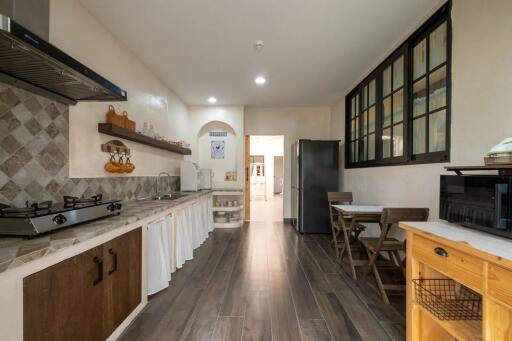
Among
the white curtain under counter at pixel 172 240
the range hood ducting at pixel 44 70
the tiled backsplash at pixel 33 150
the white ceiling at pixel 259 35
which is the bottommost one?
the white curtain under counter at pixel 172 240

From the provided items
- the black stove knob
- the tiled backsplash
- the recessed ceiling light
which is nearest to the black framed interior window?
the recessed ceiling light

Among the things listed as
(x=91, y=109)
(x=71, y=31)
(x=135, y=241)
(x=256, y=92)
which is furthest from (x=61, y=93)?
(x=256, y=92)

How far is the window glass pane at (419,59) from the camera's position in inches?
92.6

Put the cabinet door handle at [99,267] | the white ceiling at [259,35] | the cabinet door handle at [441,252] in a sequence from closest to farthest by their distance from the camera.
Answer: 1. the cabinet door handle at [441,252]
2. the cabinet door handle at [99,267]
3. the white ceiling at [259,35]

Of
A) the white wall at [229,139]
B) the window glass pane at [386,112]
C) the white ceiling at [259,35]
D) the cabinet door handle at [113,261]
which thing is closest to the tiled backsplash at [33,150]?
the cabinet door handle at [113,261]

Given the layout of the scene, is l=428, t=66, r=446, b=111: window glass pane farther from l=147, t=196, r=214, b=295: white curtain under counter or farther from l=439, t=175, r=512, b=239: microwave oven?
l=147, t=196, r=214, b=295: white curtain under counter

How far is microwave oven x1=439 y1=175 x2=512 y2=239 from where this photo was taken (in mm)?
1076

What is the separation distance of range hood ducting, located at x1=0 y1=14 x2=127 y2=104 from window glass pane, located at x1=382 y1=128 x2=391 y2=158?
3.02 metres

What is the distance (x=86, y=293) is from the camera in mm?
1290

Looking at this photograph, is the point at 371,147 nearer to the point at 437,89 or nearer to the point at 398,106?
the point at 398,106

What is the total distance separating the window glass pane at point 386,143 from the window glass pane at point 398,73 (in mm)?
547

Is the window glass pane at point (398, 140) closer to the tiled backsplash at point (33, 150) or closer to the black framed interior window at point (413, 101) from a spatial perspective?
the black framed interior window at point (413, 101)

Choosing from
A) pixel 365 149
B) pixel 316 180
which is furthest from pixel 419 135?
pixel 316 180

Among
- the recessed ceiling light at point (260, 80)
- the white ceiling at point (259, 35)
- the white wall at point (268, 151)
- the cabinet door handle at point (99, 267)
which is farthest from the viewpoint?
the white wall at point (268, 151)
